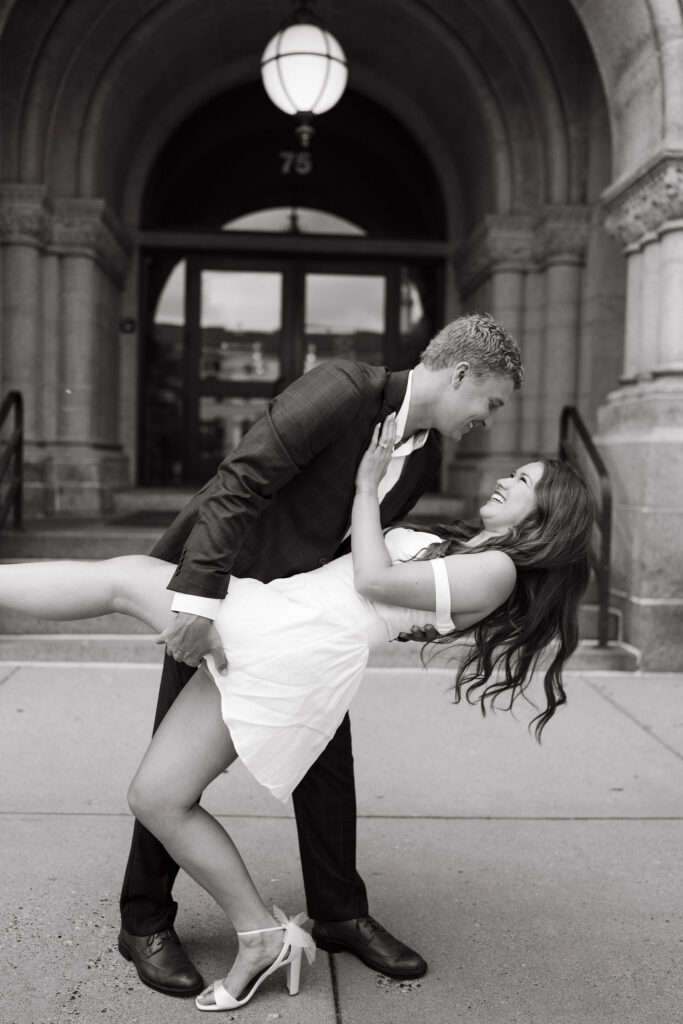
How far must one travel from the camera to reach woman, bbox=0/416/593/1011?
2.36 meters

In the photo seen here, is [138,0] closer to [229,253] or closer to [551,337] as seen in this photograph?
[229,253]

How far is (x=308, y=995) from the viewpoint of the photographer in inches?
99.6

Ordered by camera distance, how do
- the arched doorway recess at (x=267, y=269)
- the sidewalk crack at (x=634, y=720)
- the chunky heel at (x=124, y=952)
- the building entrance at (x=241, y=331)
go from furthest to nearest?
the building entrance at (x=241, y=331) → the arched doorway recess at (x=267, y=269) → the sidewalk crack at (x=634, y=720) → the chunky heel at (x=124, y=952)

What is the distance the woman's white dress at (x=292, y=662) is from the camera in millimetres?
2352

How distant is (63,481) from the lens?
9188mm

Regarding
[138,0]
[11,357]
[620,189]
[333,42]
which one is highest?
[138,0]

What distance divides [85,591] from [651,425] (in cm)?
471

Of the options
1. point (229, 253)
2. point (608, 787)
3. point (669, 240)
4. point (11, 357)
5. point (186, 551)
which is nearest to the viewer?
point (186, 551)

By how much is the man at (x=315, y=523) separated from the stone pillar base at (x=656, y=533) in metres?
3.68

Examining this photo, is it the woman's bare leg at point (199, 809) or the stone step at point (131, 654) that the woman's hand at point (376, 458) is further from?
the stone step at point (131, 654)

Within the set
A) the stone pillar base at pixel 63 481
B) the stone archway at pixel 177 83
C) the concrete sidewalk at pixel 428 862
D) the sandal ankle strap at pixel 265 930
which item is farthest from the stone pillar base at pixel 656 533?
the stone pillar base at pixel 63 481

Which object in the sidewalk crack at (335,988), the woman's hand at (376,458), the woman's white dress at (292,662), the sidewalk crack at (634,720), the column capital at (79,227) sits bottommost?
the sidewalk crack at (335,988)

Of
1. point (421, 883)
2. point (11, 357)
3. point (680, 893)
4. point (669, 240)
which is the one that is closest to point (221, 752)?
point (421, 883)

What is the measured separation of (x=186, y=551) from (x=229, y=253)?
31.3ft
